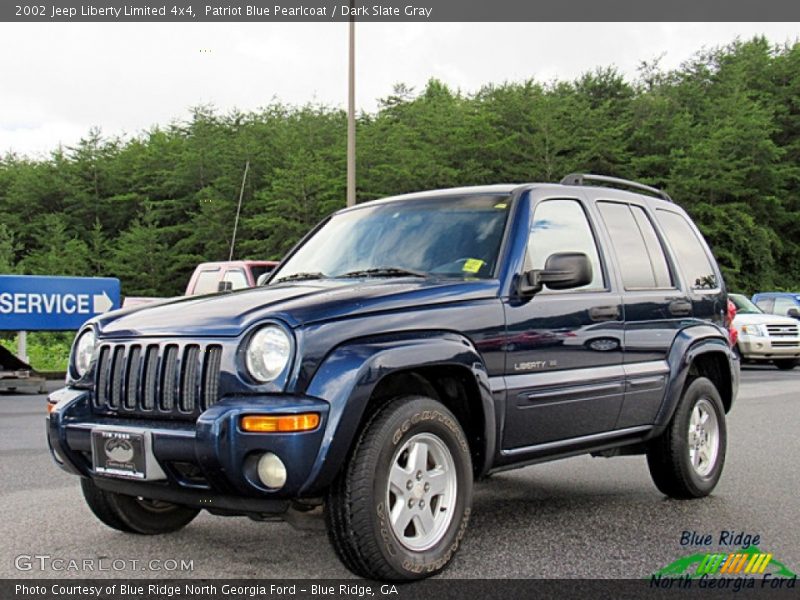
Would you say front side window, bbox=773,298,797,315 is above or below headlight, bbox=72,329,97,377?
below

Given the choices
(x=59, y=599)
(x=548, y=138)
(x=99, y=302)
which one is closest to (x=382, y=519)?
(x=59, y=599)

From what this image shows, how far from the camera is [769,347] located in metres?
21.2

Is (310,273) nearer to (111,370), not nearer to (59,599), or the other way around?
(111,370)

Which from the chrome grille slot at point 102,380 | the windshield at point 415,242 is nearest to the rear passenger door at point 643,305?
the windshield at point 415,242

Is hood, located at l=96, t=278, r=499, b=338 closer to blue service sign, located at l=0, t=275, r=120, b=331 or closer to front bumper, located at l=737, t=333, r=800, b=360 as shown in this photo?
blue service sign, located at l=0, t=275, r=120, b=331

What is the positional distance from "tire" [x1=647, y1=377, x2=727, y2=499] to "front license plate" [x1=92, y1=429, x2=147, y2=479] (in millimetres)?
3340

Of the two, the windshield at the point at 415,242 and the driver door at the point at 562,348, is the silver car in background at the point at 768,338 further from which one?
the windshield at the point at 415,242

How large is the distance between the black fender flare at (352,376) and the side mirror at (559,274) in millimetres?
740

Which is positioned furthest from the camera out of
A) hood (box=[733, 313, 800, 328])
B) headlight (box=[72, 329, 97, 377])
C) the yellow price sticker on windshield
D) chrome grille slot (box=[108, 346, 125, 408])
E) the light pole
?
hood (box=[733, 313, 800, 328])

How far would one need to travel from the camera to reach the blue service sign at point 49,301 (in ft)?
50.3

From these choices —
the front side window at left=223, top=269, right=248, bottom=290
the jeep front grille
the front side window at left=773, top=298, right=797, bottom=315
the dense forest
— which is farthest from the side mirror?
the dense forest

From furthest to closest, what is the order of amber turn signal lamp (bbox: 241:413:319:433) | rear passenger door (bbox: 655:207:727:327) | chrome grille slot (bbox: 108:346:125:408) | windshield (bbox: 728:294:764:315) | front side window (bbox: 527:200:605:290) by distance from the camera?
windshield (bbox: 728:294:764:315), rear passenger door (bbox: 655:207:727:327), front side window (bbox: 527:200:605:290), chrome grille slot (bbox: 108:346:125:408), amber turn signal lamp (bbox: 241:413:319:433)

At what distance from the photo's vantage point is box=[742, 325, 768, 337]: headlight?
21.3 meters

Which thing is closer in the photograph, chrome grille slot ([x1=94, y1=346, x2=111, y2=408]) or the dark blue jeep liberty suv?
the dark blue jeep liberty suv
